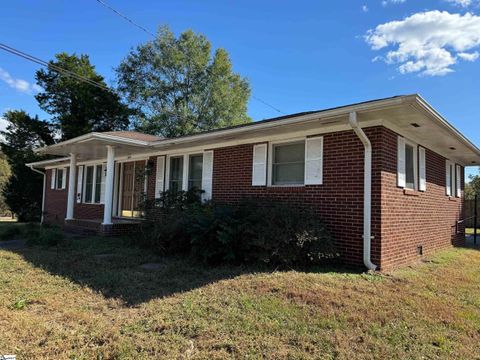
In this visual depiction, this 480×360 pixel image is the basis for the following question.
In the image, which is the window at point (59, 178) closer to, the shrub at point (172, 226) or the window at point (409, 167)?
the shrub at point (172, 226)

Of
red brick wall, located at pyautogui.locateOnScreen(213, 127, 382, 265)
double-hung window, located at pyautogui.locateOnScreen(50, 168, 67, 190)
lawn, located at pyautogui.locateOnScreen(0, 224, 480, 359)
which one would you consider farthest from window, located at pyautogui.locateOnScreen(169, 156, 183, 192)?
double-hung window, located at pyautogui.locateOnScreen(50, 168, 67, 190)

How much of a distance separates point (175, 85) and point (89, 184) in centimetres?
1471

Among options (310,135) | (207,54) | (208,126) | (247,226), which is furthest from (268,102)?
(247,226)

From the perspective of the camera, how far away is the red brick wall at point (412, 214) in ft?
21.1

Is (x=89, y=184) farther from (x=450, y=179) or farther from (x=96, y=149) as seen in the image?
(x=450, y=179)

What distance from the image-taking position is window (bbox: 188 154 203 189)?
10.3m

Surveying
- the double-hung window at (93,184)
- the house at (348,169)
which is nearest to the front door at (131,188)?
the house at (348,169)

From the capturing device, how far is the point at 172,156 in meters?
11.0

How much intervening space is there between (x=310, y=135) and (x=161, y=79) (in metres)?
22.5

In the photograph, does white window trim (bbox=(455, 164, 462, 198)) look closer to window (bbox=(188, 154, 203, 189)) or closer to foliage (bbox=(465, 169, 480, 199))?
window (bbox=(188, 154, 203, 189))

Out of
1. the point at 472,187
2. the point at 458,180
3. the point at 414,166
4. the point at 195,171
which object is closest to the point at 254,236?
the point at 414,166

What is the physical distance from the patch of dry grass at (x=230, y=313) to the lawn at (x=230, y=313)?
0.04 ft

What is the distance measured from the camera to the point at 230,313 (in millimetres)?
3861

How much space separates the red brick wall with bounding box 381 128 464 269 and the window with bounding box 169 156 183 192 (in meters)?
6.31
